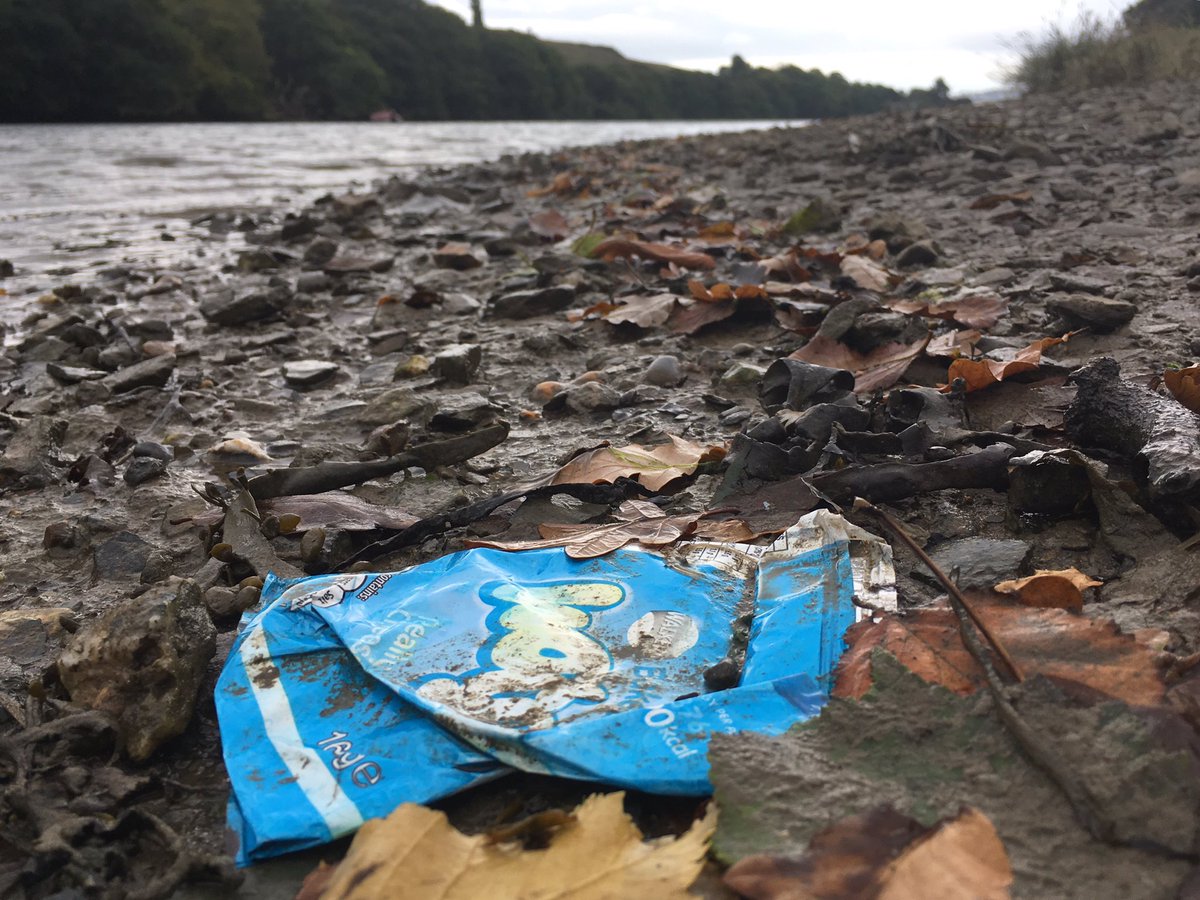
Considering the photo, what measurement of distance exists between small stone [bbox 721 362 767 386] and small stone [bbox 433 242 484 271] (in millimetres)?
2097

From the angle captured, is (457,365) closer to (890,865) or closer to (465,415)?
(465,415)

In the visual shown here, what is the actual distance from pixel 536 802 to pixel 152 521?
114cm

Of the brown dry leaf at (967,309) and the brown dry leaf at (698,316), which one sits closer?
the brown dry leaf at (967,309)

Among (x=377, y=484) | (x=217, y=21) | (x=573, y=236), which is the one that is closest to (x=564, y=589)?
(x=377, y=484)

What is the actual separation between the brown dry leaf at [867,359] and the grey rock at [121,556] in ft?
4.67

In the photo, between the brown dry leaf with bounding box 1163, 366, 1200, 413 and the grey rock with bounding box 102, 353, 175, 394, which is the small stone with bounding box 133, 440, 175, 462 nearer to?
the grey rock with bounding box 102, 353, 175, 394

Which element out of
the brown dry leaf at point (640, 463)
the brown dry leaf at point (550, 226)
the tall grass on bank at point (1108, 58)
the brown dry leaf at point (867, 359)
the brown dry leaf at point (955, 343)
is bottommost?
the brown dry leaf at point (640, 463)

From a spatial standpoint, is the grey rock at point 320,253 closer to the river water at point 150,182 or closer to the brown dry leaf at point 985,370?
the river water at point 150,182

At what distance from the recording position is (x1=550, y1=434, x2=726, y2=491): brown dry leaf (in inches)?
62.8

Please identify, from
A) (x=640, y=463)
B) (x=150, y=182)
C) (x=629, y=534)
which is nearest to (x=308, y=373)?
(x=640, y=463)

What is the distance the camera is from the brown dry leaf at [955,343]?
200 centimetres

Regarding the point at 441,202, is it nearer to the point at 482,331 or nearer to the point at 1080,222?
the point at 482,331

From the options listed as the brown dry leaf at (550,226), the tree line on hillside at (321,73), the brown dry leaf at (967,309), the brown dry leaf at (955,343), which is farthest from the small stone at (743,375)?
the tree line on hillside at (321,73)

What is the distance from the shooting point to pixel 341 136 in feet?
62.8
